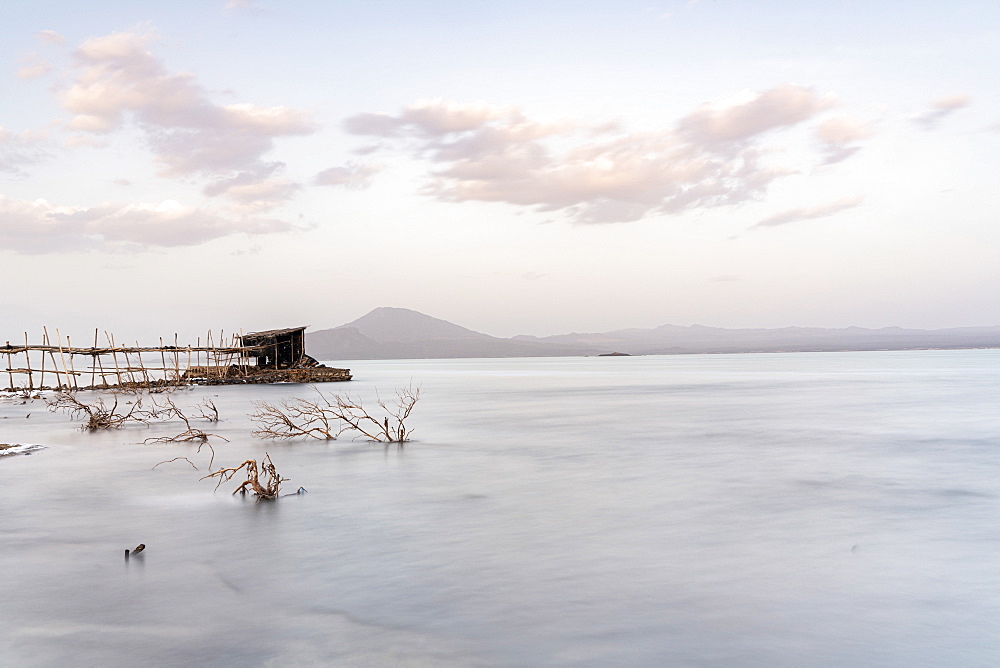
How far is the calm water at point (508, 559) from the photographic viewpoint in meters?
6.36

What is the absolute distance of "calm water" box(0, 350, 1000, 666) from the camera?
6.36 m

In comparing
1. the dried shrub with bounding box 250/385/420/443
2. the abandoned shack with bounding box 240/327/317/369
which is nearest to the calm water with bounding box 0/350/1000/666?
the dried shrub with bounding box 250/385/420/443

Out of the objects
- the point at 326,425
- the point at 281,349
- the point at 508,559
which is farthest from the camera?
the point at 281,349

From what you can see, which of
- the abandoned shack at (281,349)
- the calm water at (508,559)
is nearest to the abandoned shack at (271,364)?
the abandoned shack at (281,349)

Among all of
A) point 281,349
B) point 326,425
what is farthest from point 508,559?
point 281,349

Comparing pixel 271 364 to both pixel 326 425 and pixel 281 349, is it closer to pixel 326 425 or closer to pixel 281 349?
pixel 281 349

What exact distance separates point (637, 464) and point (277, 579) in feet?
37.2

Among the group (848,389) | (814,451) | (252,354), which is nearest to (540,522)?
(814,451)

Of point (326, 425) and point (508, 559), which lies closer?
point (508, 559)

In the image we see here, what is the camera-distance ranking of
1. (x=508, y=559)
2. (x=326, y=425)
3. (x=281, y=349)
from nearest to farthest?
(x=508, y=559), (x=326, y=425), (x=281, y=349)

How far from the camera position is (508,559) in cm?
905

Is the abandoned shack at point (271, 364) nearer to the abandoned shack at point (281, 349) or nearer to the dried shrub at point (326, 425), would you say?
the abandoned shack at point (281, 349)

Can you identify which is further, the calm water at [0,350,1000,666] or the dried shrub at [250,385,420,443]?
the dried shrub at [250,385,420,443]

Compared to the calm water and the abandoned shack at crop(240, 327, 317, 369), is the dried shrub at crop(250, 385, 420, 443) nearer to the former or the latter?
the calm water
